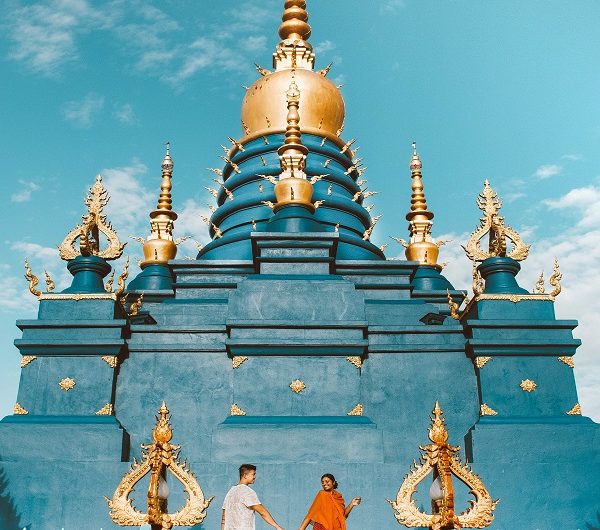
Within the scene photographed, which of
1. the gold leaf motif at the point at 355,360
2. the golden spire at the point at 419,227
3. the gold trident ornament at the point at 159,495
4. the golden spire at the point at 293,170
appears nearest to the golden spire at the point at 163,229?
the golden spire at the point at 293,170

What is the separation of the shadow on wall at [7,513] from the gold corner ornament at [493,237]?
9.70m

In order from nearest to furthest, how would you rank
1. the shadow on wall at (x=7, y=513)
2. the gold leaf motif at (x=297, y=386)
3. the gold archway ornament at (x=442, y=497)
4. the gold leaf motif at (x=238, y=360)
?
the gold archway ornament at (x=442, y=497) < the shadow on wall at (x=7, y=513) < the gold leaf motif at (x=297, y=386) < the gold leaf motif at (x=238, y=360)

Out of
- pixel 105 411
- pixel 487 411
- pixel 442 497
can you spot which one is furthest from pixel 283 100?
pixel 442 497

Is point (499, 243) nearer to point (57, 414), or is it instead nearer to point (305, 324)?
point (305, 324)

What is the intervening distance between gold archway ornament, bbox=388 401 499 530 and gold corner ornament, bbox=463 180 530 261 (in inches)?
287

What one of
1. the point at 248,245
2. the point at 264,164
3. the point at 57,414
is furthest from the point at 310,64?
the point at 57,414

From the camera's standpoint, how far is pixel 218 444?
12.7 metres

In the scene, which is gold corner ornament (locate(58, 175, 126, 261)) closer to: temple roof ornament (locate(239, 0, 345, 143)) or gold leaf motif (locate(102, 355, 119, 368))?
gold leaf motif (locate(102, 355, 119, 368))

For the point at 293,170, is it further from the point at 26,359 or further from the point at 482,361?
the point at 26,359

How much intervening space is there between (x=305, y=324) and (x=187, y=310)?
3.04 meters

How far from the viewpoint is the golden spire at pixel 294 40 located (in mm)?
24797

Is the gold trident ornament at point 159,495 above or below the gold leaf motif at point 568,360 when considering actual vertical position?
below

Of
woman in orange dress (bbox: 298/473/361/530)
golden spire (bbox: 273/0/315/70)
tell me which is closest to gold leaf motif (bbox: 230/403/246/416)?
woman in orange dress (bbox: 298/473/361/530)

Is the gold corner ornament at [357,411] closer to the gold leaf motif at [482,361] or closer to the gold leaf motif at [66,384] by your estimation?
the gold leaf motif at [482,361]
